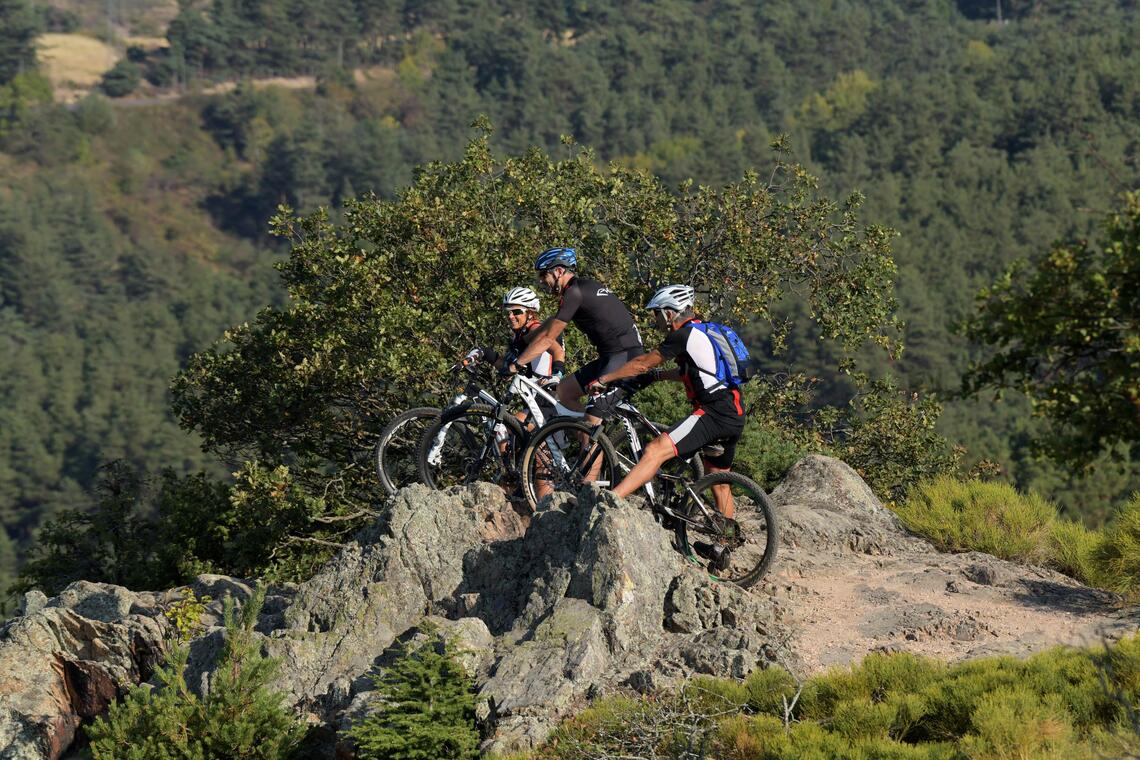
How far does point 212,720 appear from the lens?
989 centimetres

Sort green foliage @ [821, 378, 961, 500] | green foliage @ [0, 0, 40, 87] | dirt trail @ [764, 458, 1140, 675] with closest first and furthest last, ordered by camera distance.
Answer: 1. dirt trail @ [764, 458, 1140, 675]
2. green foliage @ [821, 378, 961, 500]
3. green foliage @ [0, 0, 40, 87]

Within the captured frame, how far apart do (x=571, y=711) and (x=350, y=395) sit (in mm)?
8851

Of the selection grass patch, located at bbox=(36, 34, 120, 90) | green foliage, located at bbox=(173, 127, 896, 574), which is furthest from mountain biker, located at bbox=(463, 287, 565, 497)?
grass patch, located at bbox=(36, 34, 120, 90)

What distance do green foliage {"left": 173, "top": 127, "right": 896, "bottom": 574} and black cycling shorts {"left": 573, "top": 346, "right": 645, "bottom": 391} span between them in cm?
449

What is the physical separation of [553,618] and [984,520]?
Result: 15.7 ft

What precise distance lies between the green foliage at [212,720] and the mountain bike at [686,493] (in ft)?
8.84

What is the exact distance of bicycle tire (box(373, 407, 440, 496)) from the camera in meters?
12.5

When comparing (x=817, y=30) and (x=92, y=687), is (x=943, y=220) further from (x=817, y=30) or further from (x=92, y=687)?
(x=92, y=687)

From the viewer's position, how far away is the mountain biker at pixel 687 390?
1088cm

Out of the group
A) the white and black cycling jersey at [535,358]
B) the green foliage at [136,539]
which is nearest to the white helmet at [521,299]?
the white and black cycling jersey at [535,358]

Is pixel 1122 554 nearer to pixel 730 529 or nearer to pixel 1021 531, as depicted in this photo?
pixel 1021 531

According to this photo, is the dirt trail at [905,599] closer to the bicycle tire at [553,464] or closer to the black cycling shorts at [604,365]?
Answer: the bicycle tire at [553,464]

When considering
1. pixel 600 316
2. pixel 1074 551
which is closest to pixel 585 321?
pixel 600 316

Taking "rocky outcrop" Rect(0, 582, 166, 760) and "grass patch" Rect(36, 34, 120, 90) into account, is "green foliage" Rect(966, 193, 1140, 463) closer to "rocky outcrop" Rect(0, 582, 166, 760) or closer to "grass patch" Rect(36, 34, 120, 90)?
"rocky outcrop" Rect(0, 582, 166, 760)
